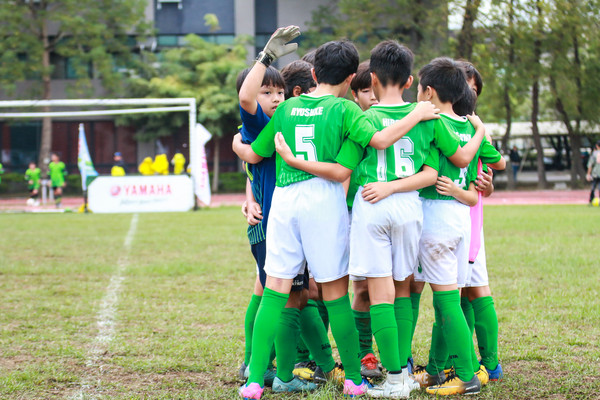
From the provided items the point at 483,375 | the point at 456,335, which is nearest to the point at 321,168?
the point at 456,335

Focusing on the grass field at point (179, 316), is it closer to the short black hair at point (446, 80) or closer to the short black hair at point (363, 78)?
the short black hair at point (446, 80)

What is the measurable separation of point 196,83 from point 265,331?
1141 inches

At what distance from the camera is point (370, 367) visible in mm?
3834

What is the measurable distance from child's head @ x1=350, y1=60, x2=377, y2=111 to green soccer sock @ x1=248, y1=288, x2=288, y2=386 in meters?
1.25

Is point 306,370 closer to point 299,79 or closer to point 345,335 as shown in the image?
point 345,335

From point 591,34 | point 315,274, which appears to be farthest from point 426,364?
point 591,34

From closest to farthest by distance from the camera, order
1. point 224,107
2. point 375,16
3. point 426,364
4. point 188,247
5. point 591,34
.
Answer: point 426,364
point 188,247
point 591,34
point 375,16
point 224,107

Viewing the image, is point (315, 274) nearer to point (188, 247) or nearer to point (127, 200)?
point (188, 247)

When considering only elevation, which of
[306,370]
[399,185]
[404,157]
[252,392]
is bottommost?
[306,370]

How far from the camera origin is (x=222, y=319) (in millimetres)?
5418

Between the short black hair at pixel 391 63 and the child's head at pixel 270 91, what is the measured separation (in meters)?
0.58

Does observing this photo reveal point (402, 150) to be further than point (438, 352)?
No

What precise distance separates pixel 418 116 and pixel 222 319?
2809 millimetres

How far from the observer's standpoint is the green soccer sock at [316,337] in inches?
144
